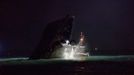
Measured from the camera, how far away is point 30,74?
7806 cm

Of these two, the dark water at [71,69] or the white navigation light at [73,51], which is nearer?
the dark water at [71,69]

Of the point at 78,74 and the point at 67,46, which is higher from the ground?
the point at 67,46

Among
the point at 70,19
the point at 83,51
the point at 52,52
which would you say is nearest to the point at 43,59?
the point at 52,52

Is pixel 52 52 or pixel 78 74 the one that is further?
pixel 52 52

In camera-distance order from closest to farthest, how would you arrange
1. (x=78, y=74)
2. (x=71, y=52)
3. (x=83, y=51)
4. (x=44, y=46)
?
(x=78, y=74), (x=44, y=46), (x=71, y=52), (x=83, y=51)

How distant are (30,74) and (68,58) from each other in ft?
265

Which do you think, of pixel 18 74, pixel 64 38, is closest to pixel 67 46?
pixel 64 38

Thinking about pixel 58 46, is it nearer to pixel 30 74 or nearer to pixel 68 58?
pixel 68 58

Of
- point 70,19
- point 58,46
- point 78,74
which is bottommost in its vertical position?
point 78,74

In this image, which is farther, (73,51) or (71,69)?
(73,51)

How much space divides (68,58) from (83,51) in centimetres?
1874

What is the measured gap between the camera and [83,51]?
6924 inches

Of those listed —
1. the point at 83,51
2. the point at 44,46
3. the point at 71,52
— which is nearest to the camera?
the point at 44,46

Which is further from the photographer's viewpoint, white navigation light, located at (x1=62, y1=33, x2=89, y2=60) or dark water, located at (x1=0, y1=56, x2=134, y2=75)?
white navigation light, located at (x1=62, y1=33, x2=89, y2=60)
